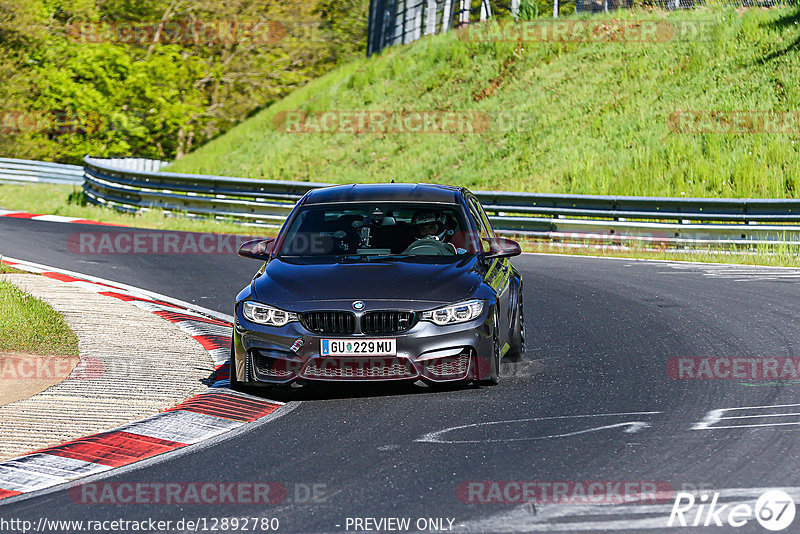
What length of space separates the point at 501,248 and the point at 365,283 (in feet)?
5.00

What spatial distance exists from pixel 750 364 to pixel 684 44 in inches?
1080

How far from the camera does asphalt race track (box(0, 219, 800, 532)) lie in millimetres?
5488

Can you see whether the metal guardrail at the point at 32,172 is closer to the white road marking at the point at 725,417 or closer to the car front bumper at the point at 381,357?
the car front bumper at the point at 381,357

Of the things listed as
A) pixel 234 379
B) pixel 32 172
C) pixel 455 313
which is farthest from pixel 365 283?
pixel 32 172

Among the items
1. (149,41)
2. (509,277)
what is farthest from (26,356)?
(149,41)

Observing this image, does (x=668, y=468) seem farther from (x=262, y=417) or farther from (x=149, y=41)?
(x=149, y=41)

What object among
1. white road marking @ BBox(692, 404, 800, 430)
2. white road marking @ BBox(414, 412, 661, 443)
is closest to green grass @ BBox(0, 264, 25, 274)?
white road marking @ BBox(414, 412, 661, 443)

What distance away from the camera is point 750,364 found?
30.7 ft

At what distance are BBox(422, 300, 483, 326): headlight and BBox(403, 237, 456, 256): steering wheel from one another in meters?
1.05

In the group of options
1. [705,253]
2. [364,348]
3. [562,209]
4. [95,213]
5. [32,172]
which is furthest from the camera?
[32,172]

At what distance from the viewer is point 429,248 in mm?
9219

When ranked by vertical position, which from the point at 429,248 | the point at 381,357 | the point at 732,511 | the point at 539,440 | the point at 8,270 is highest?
the point at 429,248

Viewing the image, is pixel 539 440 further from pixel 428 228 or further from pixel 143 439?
pixel 428 228

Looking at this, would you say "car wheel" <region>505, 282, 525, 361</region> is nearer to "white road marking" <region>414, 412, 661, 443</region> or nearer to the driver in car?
the driver in car
